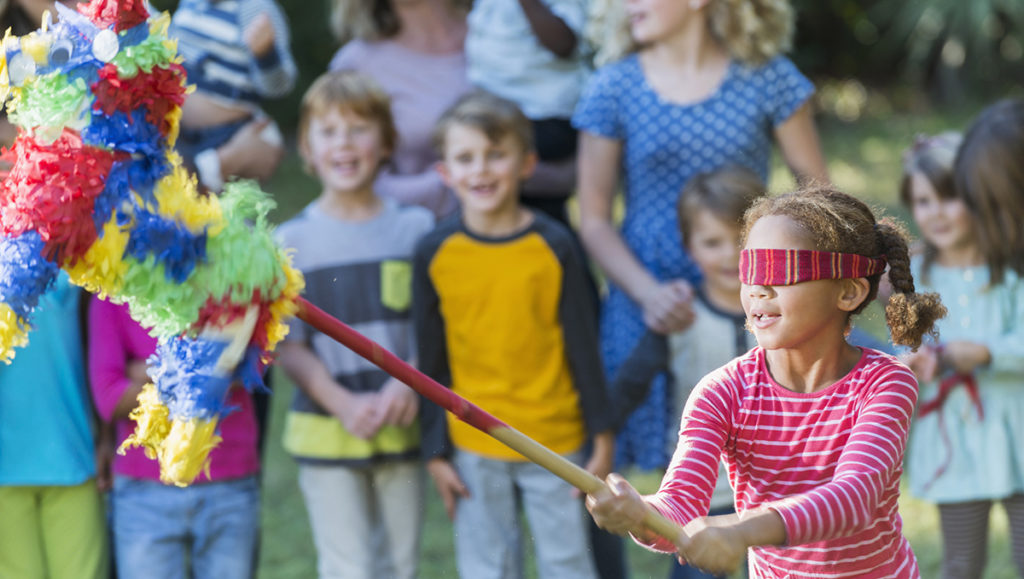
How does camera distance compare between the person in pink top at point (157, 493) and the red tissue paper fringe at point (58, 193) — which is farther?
the person in pink top at point (157, 493)

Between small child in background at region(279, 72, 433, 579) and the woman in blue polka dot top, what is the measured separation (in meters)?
0.49

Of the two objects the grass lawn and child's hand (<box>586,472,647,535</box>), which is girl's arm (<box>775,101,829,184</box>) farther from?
child's hand (<box>586,472,647,535</box>)

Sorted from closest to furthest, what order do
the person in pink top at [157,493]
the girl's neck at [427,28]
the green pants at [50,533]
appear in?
the green pants at [50,533] < the person in pink top at [157,493] < the girl's neck at [427,28]

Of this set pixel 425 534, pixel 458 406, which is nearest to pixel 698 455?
pixel 458 406

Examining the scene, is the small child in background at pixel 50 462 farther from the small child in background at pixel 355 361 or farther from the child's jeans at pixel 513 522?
the child's jeans at pixel 513 522

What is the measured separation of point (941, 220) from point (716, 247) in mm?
617

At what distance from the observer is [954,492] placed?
2.99 metres

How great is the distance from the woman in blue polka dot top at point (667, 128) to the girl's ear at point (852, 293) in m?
1.12

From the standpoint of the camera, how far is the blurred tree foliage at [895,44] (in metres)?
11.0

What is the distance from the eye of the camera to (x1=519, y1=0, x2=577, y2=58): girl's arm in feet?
10.3

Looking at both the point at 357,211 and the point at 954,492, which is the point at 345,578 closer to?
the point at 357,211

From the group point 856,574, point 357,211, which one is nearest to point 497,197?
point 357,211

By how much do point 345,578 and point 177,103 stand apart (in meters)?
1.63

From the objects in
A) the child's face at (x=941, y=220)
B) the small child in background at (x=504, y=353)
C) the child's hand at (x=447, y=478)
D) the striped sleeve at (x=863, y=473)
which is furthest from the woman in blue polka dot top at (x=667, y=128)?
the striped sleeve at (x=863, y=473)
